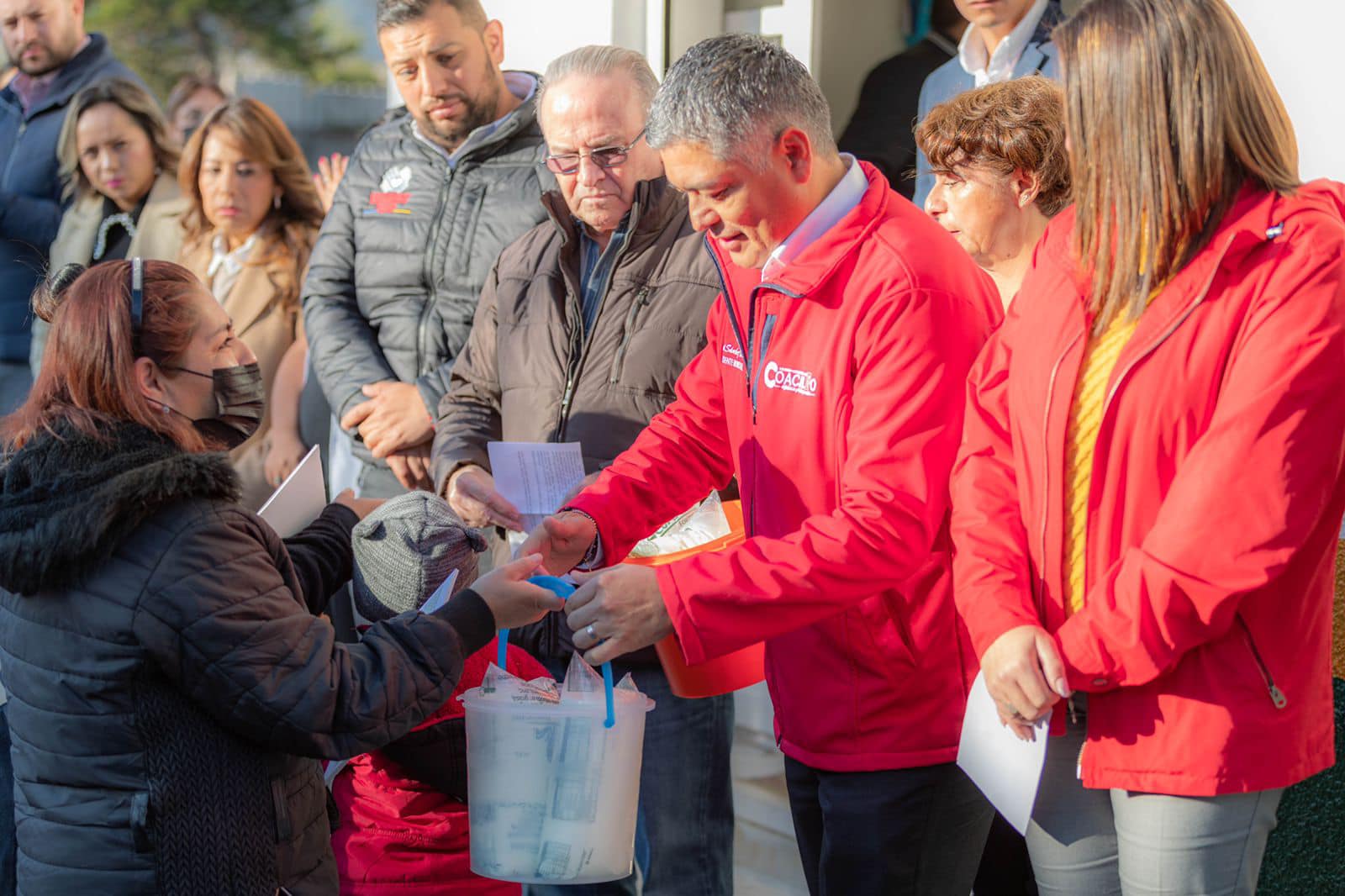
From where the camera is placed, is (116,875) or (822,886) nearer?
(116,875)

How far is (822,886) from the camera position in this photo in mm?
2424

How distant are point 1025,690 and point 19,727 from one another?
1.54 meters

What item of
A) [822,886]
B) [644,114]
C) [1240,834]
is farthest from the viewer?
[644,114]

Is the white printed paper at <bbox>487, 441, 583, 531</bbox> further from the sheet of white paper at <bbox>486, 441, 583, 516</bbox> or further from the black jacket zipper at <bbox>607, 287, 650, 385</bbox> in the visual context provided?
the black jacket zipper at <bbox>607, 287, 650, 385</bbox>

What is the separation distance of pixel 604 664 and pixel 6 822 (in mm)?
1240

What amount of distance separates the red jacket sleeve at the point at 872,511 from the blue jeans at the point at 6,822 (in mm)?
1348

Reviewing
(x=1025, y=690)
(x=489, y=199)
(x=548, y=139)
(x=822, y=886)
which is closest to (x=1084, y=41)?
(x=1025, y=690)

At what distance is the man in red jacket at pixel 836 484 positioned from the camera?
222 cm

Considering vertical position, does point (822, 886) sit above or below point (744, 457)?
below

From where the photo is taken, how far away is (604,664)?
2.29m

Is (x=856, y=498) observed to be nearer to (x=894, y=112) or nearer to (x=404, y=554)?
(x=404, y=554)

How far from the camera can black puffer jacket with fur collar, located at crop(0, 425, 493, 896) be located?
2094 mm

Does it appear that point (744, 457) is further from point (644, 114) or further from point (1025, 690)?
point (644, 114)

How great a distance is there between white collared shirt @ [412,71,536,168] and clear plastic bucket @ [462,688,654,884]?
7.51 ft
